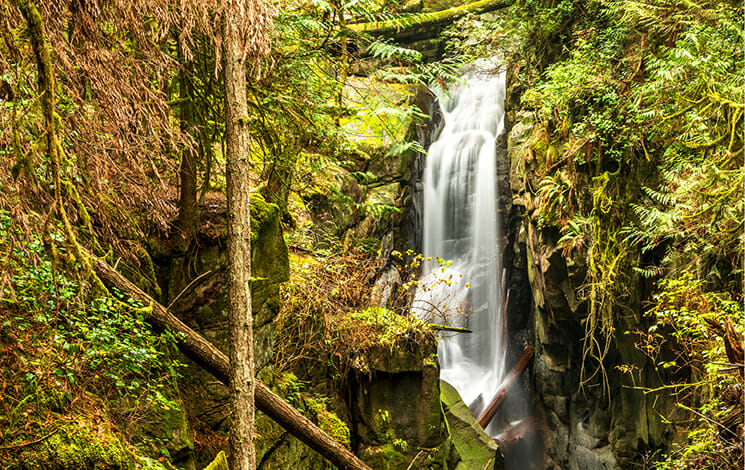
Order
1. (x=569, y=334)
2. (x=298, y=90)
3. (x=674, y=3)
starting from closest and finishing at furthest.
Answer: (x=298, y=90) < (x=674, y=3) < (x=569, y=334)

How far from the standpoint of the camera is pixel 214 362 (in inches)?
181

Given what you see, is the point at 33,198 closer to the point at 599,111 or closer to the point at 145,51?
the point at 145,51

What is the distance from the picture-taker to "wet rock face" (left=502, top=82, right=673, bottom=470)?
887 centimetres

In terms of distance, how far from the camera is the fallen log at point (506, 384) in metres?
11.6

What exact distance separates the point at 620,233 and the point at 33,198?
8016 mm

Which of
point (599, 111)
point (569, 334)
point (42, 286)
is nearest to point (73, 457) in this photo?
point (42, 286)

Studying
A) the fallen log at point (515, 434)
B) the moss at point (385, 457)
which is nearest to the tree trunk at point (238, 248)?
the moss at point (385, 457)

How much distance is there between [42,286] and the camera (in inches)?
120

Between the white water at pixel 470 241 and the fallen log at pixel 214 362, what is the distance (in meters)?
7.76

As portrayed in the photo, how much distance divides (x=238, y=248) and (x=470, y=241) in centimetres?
1084

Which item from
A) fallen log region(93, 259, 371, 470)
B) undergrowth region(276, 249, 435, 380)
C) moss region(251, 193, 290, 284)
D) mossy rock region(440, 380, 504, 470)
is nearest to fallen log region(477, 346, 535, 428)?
mossy rock region(440, 380, 504, 470)

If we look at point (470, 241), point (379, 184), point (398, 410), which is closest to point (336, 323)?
point (398, 410)

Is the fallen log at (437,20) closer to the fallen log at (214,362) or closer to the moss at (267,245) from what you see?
the moss at (267,245)

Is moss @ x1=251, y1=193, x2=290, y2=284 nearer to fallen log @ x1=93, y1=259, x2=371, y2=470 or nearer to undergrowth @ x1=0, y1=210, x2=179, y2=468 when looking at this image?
fallen log @ x1=93, y1=259, x2=371, y2=470
